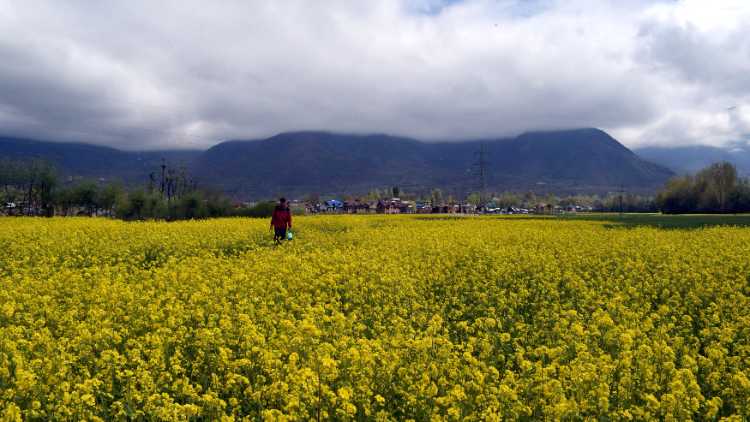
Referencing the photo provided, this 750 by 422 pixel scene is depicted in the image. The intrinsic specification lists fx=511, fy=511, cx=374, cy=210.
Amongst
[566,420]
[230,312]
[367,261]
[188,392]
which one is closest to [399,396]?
[566,420]

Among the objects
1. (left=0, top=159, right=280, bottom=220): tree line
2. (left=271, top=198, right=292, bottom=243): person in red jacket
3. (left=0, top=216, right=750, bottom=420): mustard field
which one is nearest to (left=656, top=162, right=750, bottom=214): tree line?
(left=0, top=159, right=280, bottom=220): tree line

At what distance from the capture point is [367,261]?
1512cm

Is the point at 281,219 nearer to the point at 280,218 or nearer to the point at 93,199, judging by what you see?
the point at 280,218

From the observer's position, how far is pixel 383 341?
7.86 meters

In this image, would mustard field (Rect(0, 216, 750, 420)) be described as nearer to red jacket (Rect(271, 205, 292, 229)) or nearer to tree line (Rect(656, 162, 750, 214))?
red jacket (Rect(271, 205, 292, 229))

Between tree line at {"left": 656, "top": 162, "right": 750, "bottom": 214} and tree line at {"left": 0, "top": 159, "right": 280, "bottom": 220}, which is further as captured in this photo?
tree line at {"left": 656, "top": 162, "right": 750, "bottom": 214}

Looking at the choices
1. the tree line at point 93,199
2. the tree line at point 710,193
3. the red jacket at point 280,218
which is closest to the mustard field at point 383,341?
the red jacket at point 280,218

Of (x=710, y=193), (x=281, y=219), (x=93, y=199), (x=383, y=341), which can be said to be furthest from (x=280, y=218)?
(x=710, y=193)

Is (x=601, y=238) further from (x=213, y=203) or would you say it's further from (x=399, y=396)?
(x=213, y=203)

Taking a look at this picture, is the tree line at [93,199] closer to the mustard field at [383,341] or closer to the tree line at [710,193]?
the mustard field at [383,341]

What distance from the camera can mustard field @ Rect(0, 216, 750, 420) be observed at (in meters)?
5.70

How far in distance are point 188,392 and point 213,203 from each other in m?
72.1

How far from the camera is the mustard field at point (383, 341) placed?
5.70 m

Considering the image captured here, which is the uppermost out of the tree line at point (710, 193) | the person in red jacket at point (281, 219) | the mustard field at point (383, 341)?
the tree line at point (710, 193)
